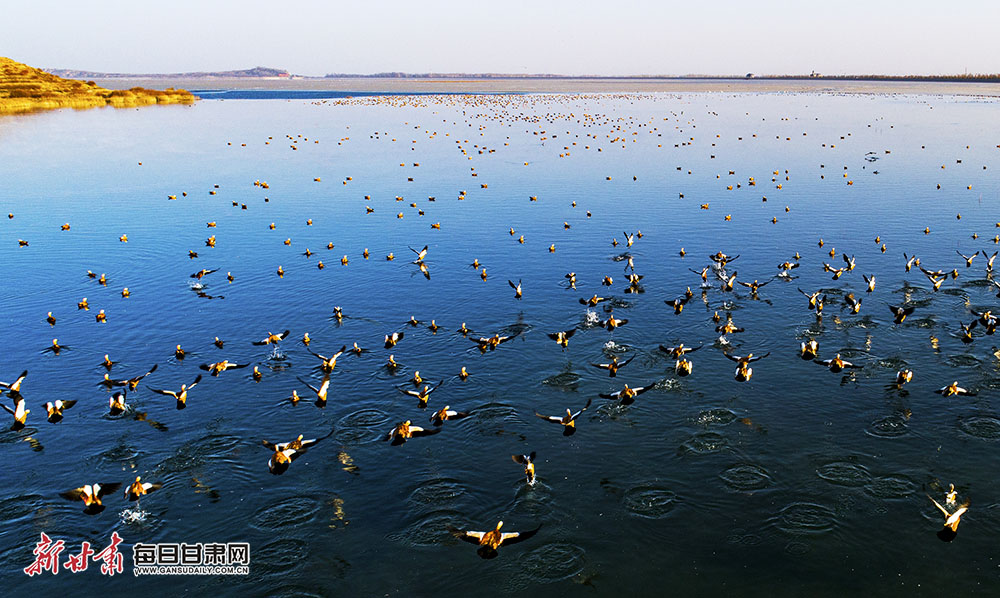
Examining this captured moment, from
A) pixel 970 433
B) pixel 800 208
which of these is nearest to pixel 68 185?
pixel 800 208

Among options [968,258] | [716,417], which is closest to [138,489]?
[716,417]

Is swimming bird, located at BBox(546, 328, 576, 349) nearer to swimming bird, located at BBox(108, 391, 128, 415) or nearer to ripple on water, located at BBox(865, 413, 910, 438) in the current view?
ripple on water, located at BBox(865, 413, 910, 438)

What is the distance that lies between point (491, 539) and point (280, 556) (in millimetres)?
6160

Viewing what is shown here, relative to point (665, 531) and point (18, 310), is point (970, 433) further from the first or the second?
point (18, 310)

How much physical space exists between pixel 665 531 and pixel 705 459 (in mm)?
4351

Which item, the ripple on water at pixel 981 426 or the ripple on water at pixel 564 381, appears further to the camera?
the ripple on water at pixel 564 381

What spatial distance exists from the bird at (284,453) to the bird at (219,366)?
781 centimetres

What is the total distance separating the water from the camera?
69.3 feet

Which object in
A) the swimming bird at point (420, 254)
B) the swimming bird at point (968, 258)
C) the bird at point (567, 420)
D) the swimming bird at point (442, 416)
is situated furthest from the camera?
the swimming bird at point (420, 254)

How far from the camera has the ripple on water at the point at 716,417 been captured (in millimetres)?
27852

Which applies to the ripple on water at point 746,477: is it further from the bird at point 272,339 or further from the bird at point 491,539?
the bird at point 272,339

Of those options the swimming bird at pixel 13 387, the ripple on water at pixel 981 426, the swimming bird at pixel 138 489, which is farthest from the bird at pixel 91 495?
the ripple on water at pixel 981 426

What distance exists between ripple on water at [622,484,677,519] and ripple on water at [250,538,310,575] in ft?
32.9

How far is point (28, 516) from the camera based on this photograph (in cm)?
2289
